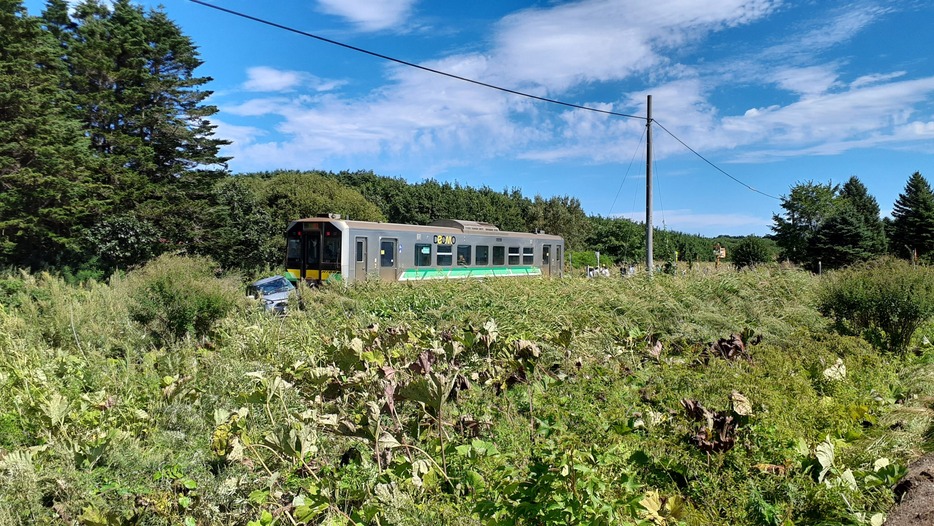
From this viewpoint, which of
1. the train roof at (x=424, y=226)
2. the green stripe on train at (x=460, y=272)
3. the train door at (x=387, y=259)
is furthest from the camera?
the green stripe on train at (x=460, y=272)

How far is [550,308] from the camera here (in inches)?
273

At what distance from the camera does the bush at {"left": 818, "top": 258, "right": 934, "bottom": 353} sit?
689 cm

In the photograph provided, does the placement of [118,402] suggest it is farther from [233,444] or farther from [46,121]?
[46,121]

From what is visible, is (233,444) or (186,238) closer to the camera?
(233,444)

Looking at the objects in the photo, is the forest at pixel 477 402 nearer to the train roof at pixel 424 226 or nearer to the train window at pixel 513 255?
the train roof at pixel 424 226

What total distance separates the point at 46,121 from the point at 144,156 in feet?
14.3

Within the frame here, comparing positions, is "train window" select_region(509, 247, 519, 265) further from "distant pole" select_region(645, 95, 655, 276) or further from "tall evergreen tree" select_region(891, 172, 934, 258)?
"tall evergreen tree" select_region(891, 172, 934, 258)

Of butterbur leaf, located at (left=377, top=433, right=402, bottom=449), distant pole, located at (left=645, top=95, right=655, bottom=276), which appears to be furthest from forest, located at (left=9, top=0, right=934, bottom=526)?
distant pole, located at (left=645, top=95, right=655, bottom=276)

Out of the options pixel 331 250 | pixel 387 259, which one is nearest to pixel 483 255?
pixel 387 259

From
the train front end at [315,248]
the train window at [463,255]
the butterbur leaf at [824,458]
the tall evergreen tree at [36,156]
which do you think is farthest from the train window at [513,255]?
the butterbur leaf at [824,458]

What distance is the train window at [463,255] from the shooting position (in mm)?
17750

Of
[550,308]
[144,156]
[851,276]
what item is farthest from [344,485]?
[144,156]

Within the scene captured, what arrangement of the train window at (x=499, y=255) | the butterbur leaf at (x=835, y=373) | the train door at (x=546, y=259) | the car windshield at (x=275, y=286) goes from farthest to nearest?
the train door at (x=546, y=259)
the train window at (x=499, y=255)
the car windshield at (x=275, y=286)
the butterbur leaf at (x=835, y=373)

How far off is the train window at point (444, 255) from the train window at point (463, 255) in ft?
1.08
